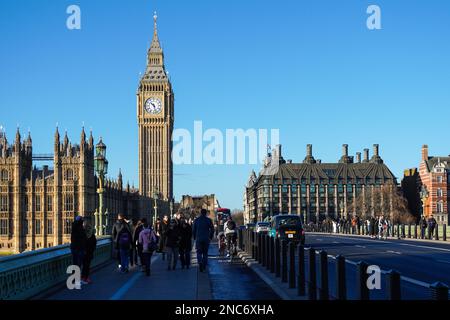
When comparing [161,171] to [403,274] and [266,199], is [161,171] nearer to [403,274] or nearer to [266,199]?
[266,199]

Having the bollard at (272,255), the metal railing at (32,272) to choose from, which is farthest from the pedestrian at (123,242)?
the bollard at (272,255)

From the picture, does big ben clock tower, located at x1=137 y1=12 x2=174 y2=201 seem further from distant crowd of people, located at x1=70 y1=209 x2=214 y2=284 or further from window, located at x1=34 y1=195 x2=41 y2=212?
distant crowd of people, located at x1=70 y1=209 x2=214 y2=284

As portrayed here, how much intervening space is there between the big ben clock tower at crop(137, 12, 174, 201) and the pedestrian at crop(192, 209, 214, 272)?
140579mm

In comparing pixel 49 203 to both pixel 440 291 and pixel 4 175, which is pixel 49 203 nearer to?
pixel 4 175

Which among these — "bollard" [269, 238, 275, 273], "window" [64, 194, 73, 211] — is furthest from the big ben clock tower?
"bollard" [269, 238, 275, 273]

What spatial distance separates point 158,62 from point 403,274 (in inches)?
6927

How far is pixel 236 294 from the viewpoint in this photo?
687 inches

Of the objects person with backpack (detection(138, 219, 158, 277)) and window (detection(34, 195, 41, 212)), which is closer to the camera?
person with backpack (detection(138, 219, 158, 277))

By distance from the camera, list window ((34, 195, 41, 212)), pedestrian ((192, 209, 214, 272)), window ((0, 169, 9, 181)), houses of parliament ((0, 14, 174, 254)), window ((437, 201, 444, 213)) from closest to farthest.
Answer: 1. pedestrian ((192, 209, 214, 272))
2. houses of parliament ((0, 14, 174, 254))
3. window ((34, 195, 41, 212))
4. window ((0, 169, 9, 181))
5. window ((437, 201, 444, 213))

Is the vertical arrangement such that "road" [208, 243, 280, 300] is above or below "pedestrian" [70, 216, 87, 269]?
below

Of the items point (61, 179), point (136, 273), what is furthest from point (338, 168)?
point (136, 273)

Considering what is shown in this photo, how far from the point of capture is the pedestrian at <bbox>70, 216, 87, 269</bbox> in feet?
64.0

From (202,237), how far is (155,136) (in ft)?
489

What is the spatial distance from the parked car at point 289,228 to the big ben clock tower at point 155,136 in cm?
12526
